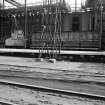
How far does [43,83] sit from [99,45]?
1458 cm

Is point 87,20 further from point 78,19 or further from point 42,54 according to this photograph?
point 42,54

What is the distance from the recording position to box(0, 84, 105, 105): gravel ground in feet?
15.9

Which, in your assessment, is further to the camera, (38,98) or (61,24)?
(61,24)

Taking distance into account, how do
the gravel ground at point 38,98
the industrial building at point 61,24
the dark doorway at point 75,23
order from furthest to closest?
1. the dark doorway at point 75,23
2. the industrial building at point 61,24
3. the gravel ground at point 38,98

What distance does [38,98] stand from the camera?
5238 mm

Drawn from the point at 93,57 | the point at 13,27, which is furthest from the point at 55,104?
the point at 13,27

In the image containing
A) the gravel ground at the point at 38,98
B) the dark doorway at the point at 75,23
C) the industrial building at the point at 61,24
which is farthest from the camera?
the dark doorway at the point at 75,23

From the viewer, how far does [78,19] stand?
25.4 meters

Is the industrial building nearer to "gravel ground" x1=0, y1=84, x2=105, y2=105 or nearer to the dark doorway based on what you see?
the dark doorway

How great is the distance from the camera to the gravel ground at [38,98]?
4855 mm

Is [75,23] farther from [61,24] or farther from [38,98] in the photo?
[38,98]

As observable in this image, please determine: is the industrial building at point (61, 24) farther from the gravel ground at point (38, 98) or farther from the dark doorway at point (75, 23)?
the gravel ground at point (38, 98)

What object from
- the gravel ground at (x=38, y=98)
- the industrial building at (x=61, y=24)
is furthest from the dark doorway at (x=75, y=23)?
the gravel ground at (x=38, y=98)

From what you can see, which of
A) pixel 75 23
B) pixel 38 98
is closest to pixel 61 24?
pixel 75 23
